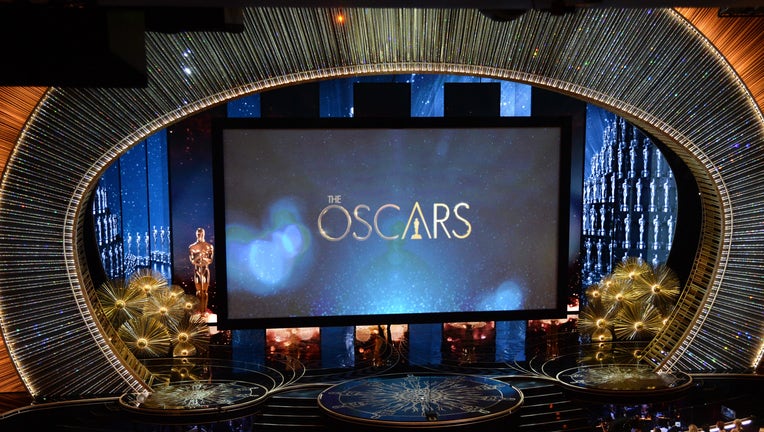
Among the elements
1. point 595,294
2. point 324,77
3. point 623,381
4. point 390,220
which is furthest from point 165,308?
point 595,294

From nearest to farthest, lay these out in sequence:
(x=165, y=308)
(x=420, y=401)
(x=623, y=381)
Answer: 1. (x=420, y=401)
2. (x=623, y=381)
3. (x=165, y=308)

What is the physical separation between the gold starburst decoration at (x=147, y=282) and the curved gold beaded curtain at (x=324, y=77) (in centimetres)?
71

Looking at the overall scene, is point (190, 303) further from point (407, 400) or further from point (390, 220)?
point (407, 400)

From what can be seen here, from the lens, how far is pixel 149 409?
3295mm

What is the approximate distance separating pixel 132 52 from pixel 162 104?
130 cm

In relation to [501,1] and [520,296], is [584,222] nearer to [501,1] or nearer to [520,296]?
[520,296]

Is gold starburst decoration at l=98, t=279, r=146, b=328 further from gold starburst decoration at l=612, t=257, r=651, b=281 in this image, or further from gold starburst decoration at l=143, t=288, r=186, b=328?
gold starburst decoration at l=612, t=257, r=651, b=281

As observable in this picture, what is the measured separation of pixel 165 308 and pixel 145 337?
298 mm

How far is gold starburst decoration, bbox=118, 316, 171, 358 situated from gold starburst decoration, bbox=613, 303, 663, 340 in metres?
2.67

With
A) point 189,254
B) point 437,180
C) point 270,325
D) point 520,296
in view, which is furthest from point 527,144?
point 189,254

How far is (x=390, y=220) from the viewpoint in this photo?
4.25 m

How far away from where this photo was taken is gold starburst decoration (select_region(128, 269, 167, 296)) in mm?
4422

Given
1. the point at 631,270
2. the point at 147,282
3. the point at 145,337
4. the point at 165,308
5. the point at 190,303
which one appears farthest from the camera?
the point at 631,270

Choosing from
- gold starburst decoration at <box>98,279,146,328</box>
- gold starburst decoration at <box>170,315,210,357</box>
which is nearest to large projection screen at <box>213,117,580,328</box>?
gold starburst decoration at <box>170,315,210,357</box>
